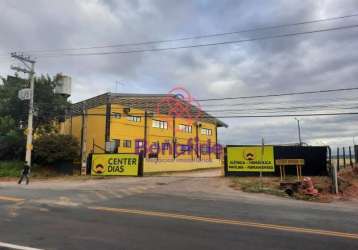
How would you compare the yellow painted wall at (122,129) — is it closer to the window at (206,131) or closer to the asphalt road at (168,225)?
the window at (206,131)

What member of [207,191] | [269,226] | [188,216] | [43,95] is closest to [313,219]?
[269,226]

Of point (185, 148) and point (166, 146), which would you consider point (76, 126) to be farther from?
point (185, 148)

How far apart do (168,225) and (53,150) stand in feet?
87.1

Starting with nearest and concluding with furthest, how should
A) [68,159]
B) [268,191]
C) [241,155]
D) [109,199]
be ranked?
[109,199], [268,191], [241,155], [68,159]

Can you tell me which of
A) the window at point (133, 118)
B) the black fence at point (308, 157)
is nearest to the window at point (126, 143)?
the window at point (133, 118)

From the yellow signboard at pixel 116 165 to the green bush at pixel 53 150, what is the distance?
3.35 meters

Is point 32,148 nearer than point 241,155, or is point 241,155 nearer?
point 241,155

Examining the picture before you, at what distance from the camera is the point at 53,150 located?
33500 millimetres

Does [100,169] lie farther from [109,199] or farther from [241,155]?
[109,199]

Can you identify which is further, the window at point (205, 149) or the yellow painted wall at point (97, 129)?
the window at point (205, 149)

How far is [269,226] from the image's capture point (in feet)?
30.8

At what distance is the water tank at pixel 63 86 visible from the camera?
39.2 meters

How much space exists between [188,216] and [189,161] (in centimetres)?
3765

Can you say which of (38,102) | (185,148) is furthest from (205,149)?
(38,102)
